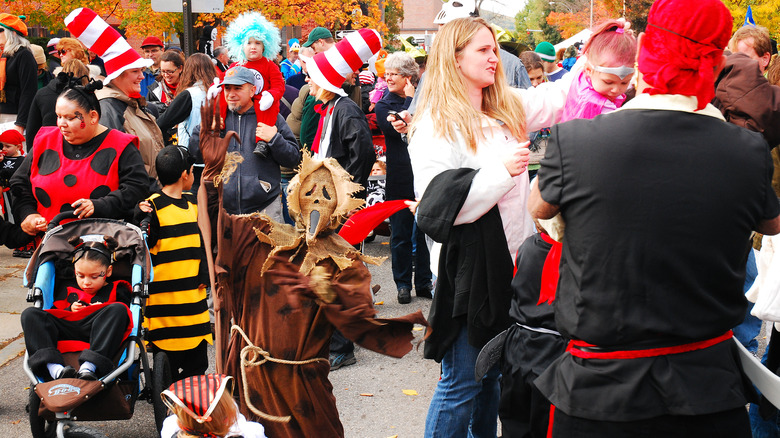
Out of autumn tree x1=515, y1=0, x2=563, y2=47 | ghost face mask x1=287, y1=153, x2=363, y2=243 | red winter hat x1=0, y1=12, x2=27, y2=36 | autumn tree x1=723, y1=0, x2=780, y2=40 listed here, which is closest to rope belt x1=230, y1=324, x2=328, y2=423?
ghost face mask x1=287, y1=153, x2=363, y2=243

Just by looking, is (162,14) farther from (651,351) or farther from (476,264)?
(651,351)

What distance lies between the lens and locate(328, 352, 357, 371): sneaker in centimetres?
552

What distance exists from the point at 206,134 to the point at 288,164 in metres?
2.71

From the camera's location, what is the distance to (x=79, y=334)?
4.20 m

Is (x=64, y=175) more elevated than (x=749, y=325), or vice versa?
(x=64, y=175)

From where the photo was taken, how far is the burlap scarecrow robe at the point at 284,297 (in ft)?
10.2

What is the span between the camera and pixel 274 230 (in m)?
3.17

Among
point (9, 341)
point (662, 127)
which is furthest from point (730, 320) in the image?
point (9, 341)

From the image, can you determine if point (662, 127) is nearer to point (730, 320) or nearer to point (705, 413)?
point (730, 320)

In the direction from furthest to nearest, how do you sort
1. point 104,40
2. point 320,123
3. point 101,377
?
point 320,123 < point 104,40 < point 101,377

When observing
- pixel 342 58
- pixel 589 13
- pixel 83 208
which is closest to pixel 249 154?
pixel 342 58

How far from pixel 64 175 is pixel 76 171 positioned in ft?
0.25

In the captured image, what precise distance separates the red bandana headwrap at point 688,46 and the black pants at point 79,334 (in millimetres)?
3081

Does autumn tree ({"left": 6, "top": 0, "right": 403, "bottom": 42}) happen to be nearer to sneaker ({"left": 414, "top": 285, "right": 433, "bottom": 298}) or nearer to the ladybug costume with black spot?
sneaker ({"left": 414, "top": 285, "right": 433, "bottom": 298})
